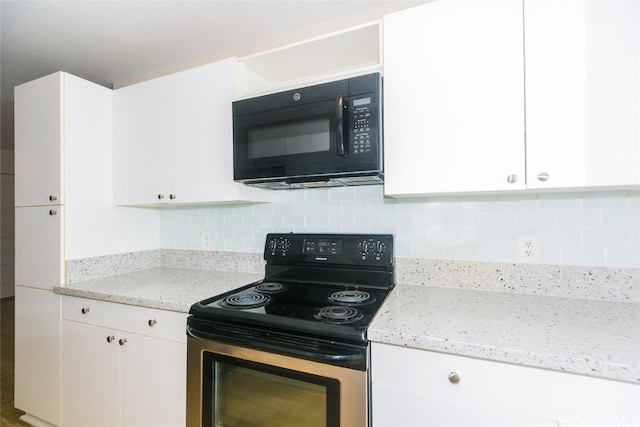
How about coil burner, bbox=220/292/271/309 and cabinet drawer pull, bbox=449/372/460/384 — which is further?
coil burner, bbox=220/292/271/309

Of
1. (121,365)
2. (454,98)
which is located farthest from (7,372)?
(454,98)

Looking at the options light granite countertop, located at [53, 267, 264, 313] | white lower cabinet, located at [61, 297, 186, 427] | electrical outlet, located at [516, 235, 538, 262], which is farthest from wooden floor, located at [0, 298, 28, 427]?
electrical outlet, located at [516, 235, 538, 262]

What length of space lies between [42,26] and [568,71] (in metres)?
2.55

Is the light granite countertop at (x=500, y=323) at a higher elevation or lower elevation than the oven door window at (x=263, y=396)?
higher

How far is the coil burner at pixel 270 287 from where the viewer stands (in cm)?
152

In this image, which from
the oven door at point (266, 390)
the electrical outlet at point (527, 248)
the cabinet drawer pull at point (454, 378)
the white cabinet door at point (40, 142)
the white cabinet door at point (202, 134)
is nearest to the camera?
the cabinet drawer pull at point (454, 378)

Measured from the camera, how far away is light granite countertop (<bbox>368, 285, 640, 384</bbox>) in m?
0.77

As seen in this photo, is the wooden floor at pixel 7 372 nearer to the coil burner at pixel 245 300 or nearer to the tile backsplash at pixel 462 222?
the tile backsplash at pixel 462 222

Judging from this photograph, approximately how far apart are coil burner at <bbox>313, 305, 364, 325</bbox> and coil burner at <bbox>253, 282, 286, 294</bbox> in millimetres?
390

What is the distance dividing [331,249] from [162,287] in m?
0.91

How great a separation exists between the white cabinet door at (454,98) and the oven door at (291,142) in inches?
8.7

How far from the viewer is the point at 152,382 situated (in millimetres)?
1387

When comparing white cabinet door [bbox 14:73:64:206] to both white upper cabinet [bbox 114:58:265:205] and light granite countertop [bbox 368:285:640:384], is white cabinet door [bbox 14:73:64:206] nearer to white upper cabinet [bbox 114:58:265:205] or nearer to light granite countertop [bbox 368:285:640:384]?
white upper cabinet [bbox 114:58:265:205]

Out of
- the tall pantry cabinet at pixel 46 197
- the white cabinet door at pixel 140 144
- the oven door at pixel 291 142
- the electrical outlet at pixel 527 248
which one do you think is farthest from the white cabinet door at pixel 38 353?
the electrical outlet at pixel 527 248
